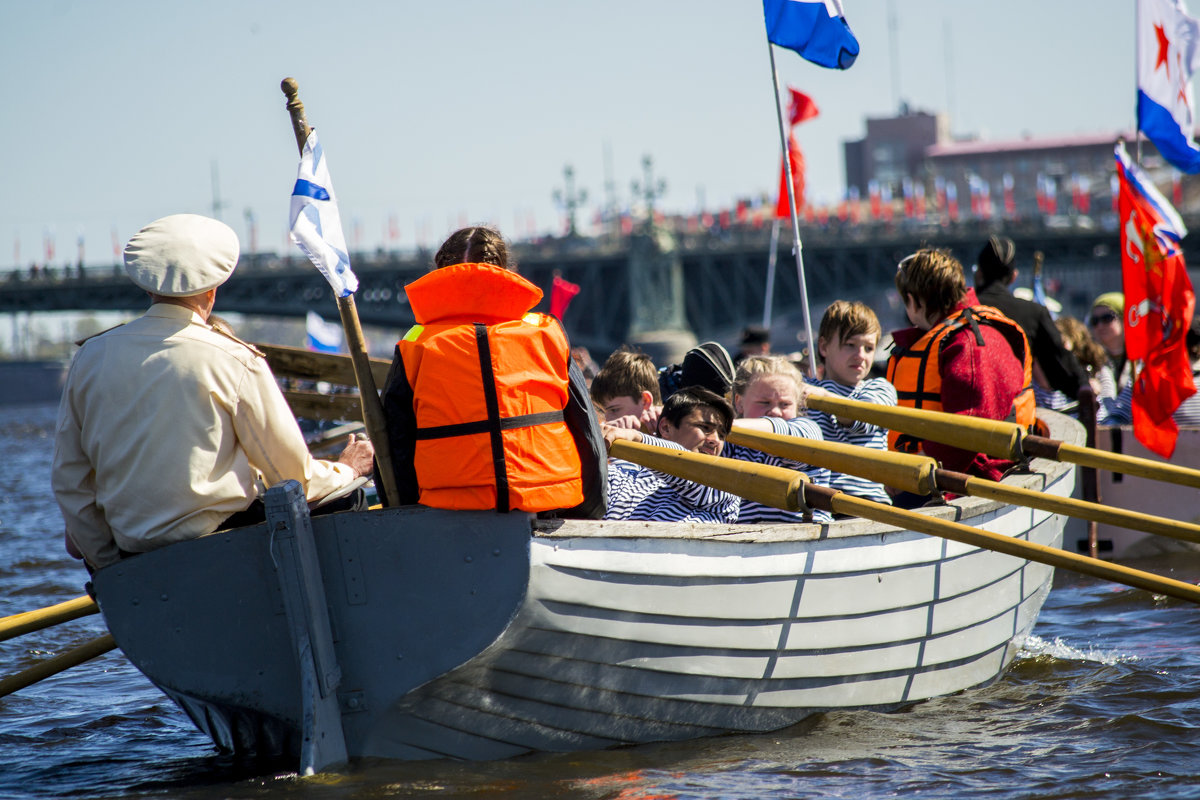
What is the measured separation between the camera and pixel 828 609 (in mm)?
4648

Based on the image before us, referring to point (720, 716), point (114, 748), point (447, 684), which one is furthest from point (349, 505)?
point (114, 748)

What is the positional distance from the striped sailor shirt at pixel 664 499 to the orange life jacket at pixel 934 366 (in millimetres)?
1099

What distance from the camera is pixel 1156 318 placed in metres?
7.66

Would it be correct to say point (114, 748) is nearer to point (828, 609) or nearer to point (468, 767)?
point (468, 767)

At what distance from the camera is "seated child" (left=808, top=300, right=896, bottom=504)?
5.65m

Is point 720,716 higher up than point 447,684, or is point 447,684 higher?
point 447,684

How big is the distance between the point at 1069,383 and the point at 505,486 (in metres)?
5.08

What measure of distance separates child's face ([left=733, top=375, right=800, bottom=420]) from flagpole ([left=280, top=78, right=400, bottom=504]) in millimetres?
2108

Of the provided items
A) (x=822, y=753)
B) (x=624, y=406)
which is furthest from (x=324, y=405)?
(x=822, y=753)

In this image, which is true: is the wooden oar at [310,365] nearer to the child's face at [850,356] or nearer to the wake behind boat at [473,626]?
the child's face at [850,356]

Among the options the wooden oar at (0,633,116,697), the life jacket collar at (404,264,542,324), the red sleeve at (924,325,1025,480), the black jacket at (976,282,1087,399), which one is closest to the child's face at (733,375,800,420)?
the red sleeve at (924,325,1025,480)

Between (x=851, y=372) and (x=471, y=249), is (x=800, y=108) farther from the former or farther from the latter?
(x=471, y=249)

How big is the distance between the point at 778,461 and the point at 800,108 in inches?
397

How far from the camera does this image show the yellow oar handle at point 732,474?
14.7 feet
